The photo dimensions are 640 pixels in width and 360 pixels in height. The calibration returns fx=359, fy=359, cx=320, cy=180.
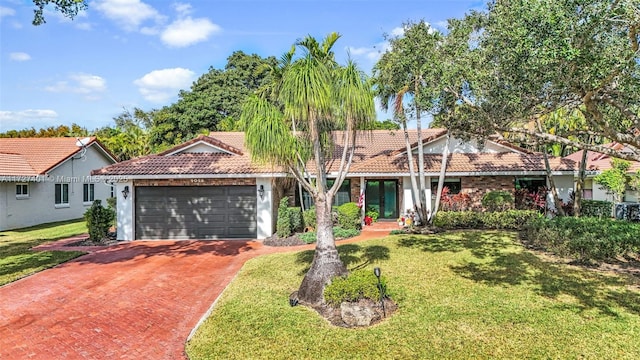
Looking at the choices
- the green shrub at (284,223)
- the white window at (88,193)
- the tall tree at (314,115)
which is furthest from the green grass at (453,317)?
the white window at (88,193)

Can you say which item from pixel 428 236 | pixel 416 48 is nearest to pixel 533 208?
pixel 428 236

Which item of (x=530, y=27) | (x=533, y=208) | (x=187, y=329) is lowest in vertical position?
(x=187, y=329)

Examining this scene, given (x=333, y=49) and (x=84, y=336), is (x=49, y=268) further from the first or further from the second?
(x=333, y=49)

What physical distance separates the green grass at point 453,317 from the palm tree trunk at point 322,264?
41 cm

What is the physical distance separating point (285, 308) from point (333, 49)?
6136 millimetres

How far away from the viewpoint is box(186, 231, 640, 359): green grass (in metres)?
6.03

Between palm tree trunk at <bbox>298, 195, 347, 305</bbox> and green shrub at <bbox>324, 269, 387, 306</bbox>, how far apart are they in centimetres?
42

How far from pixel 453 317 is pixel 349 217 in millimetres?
10684

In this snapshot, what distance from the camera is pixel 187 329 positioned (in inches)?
292

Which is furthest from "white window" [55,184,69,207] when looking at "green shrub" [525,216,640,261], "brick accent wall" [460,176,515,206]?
"green shrub" [525,216,640,261]

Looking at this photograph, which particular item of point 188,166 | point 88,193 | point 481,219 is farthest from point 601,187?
point 88,193

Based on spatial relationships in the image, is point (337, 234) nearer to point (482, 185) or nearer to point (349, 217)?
point (349, 217)

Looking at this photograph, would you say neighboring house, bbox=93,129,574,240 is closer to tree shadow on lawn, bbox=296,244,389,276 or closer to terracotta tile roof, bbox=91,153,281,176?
terracotta tile roof, bbox=91,153,281,176

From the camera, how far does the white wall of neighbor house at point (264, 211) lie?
55.8 ft
